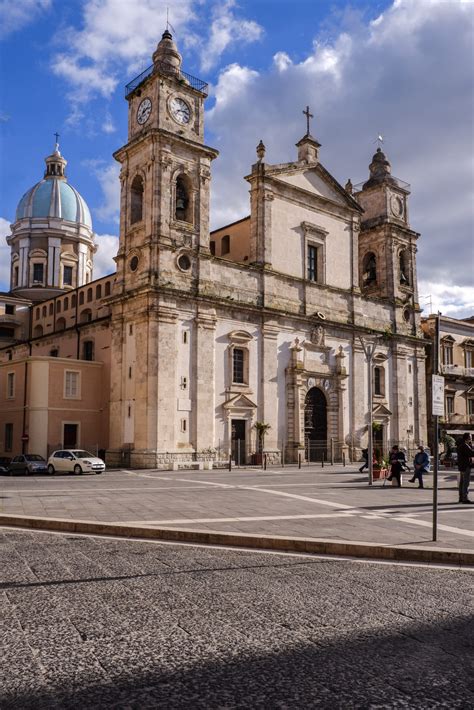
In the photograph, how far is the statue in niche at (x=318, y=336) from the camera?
4106 cm

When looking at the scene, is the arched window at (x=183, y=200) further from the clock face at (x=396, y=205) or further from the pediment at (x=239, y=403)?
the clock face at (x=396, y=205)

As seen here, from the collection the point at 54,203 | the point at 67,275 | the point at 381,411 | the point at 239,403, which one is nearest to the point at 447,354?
the point at 381,411

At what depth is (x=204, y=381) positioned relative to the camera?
34156 mm

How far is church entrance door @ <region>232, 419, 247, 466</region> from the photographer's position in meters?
35.6

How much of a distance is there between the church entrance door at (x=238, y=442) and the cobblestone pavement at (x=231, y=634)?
26.9m

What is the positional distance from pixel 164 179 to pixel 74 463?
15635 mm

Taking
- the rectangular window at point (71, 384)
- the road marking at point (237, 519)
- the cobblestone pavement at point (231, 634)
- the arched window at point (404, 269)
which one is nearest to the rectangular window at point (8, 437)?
the rectangular window at point (71, 384)

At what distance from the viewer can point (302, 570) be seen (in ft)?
27.4

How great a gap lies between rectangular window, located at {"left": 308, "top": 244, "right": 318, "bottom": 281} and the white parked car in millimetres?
20102

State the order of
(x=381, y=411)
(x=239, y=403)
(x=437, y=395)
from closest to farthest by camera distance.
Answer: (x=437, y=395) < (x=239, y=403) < (x=381, y=411)

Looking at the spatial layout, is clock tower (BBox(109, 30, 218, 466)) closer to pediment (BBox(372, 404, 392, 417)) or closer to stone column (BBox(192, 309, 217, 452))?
stone column (BBox(192, 309, 217, 452))

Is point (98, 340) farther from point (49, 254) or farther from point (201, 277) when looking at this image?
point (49, 254)

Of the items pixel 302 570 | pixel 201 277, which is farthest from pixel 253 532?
pixel 201 277

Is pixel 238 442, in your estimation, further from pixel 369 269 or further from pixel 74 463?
pixel 369 269
